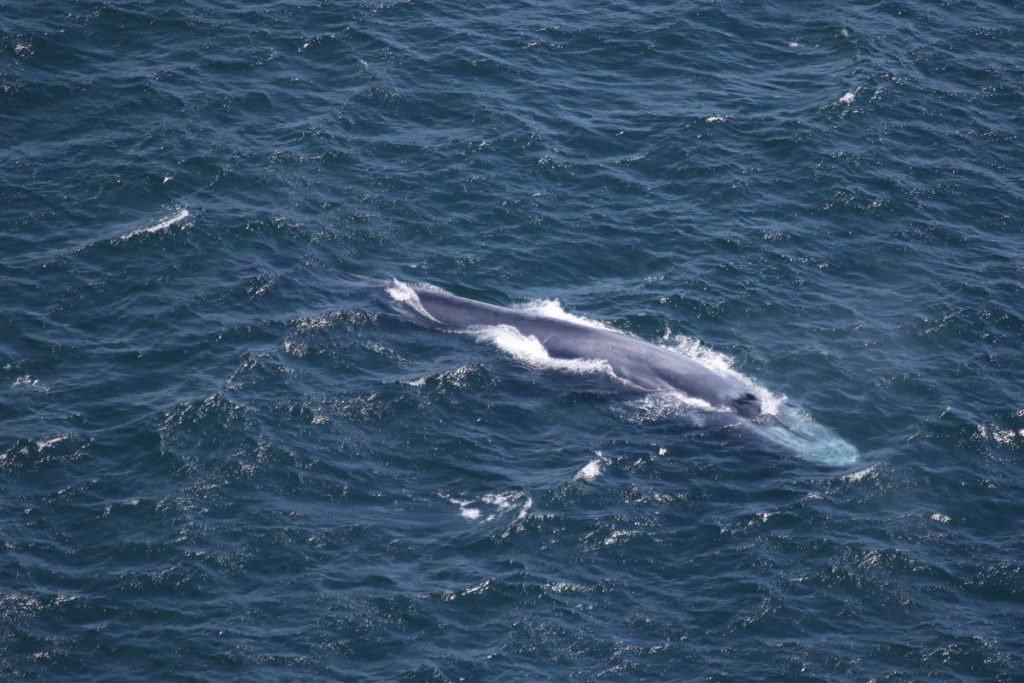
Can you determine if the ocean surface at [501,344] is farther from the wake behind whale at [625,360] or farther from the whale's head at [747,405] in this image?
the whale's head at [747,405]

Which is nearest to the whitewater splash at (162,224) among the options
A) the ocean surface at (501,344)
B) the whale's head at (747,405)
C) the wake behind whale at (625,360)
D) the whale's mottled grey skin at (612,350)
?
the ocean surface at (501,344)

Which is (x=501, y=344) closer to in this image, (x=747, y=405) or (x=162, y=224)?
(x=747, y=405)

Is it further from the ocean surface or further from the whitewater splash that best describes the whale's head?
the whitewater splash

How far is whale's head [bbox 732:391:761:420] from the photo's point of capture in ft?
210

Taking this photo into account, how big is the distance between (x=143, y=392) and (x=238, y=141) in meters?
23.6

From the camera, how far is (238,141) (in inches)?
3182

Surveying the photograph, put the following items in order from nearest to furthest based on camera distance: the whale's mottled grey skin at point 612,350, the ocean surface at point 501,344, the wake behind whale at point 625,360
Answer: the ocean surface at point 501,344 < the wake behind whale at point 625,360 < the whale's mottled grey skin at point 612,350

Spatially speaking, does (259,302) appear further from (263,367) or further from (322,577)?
(322,577)

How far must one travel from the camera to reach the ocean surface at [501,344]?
5269 centimetres

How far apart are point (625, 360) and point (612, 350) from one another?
0.96 m

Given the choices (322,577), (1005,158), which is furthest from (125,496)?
(1005,158)

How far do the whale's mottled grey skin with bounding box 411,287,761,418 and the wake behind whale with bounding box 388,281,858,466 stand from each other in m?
0.05

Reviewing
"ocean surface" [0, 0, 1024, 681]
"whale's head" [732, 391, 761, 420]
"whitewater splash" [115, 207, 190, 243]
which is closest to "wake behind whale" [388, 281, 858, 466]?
"whale's head" [732, 391, 761, 420]

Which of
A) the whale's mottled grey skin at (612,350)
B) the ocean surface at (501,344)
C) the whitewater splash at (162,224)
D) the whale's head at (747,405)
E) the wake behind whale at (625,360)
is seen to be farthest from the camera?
the whitewater splash at (162,224)
